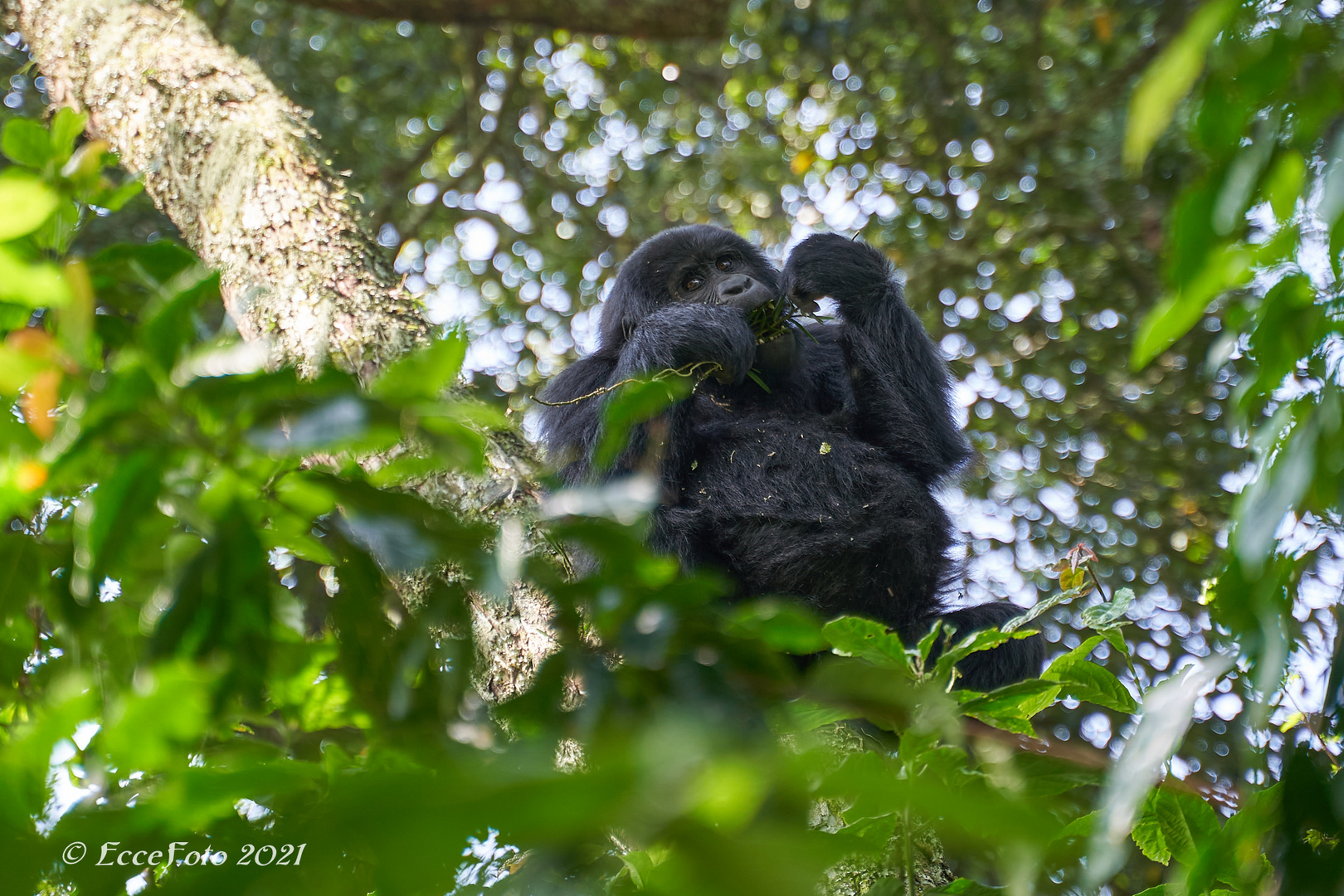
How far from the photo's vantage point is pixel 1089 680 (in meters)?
1.47

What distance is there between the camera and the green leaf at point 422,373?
2.60 feet

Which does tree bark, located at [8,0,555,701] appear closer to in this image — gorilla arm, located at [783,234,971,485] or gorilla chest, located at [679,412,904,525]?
gorilla chest, located at [679,412,904,525]

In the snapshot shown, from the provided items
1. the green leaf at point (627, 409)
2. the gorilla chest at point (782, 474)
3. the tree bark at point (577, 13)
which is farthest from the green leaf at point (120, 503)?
the tree bark at point (577, 13)

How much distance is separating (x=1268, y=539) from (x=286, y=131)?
3.03 m

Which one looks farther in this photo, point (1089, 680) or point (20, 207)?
point (1089, 680)

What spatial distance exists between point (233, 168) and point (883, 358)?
86.1 inches

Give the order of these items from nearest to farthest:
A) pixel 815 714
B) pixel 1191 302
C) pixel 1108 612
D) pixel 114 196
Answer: pixel 1191 302, pixel 815 714, pixel 114 196, pixel 1108 612

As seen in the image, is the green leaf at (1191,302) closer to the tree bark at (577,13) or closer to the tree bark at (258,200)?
the tree bark at (258,200)

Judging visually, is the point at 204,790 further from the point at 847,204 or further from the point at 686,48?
the point at 686,48

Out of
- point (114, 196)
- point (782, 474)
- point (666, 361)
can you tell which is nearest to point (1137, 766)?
point (114, 196)

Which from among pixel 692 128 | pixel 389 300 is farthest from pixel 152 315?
pixel 692 128

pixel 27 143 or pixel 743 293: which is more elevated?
pixel 27 143

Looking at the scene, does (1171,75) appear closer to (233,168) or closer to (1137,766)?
(1137,766)

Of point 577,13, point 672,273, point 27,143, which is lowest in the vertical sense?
point 672,273
